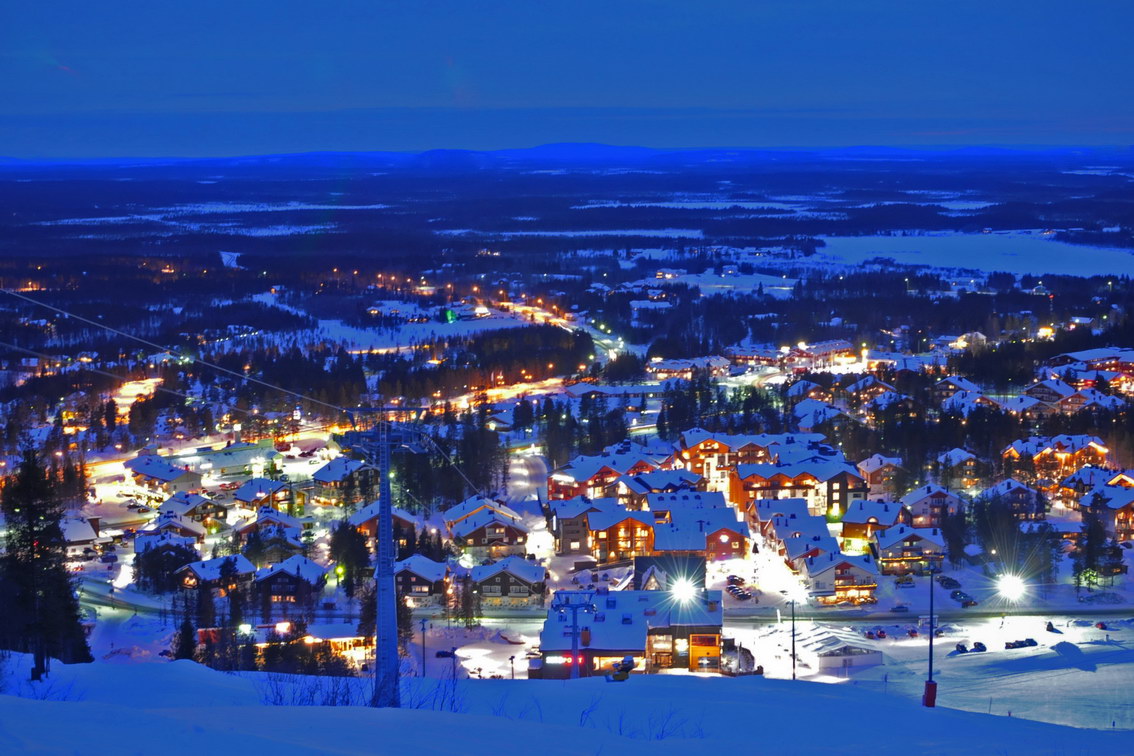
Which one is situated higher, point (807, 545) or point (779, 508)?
point (779, 508)

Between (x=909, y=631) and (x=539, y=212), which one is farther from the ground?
(x=539, y=212)

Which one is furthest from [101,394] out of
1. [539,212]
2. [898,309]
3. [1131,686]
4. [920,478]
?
[539,212]

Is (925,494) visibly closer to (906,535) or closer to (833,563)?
(906,535)

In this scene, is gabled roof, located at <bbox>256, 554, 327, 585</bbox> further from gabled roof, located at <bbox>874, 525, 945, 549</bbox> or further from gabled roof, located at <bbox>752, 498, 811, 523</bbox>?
gabled roof, located at <bbox>874, 525, 945, 549</bbox>

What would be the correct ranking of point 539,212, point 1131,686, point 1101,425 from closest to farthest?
point 1131,686, point 1101,425, point 539,212

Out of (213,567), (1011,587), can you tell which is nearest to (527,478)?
(213,567)

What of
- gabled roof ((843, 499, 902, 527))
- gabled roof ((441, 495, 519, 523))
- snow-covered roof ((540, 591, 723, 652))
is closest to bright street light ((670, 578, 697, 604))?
snow-covered roof ((540, 591, 723, 652))

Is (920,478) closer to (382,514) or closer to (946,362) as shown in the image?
(946,362)
